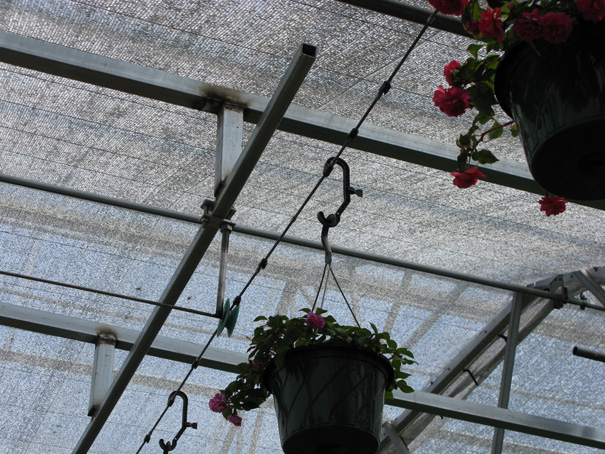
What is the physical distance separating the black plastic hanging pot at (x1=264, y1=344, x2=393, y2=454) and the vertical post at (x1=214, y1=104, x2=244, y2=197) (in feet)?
2.20

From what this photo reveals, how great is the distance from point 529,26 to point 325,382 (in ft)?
3.84

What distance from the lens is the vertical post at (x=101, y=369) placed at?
397 centimetres

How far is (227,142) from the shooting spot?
2.86 m

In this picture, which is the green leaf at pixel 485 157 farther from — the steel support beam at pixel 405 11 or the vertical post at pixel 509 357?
the vertical post at pixel 509 357

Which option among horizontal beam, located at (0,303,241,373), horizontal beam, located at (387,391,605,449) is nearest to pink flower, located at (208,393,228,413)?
horizontal beam, located at (0,303,241,373)

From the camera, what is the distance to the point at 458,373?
16.9ft

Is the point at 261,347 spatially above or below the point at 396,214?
below

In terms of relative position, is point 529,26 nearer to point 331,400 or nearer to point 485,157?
point 485,157

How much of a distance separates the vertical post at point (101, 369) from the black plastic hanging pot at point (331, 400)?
1.75m

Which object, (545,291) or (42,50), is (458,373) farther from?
(42,50)

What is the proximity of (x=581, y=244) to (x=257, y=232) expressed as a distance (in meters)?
1.57

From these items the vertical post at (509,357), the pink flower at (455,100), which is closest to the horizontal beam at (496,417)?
the vertical post at (509,357)

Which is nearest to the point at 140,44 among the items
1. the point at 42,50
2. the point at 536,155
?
the point at 42,50

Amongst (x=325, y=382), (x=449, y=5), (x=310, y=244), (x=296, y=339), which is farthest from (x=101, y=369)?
(x=449, y=5)
